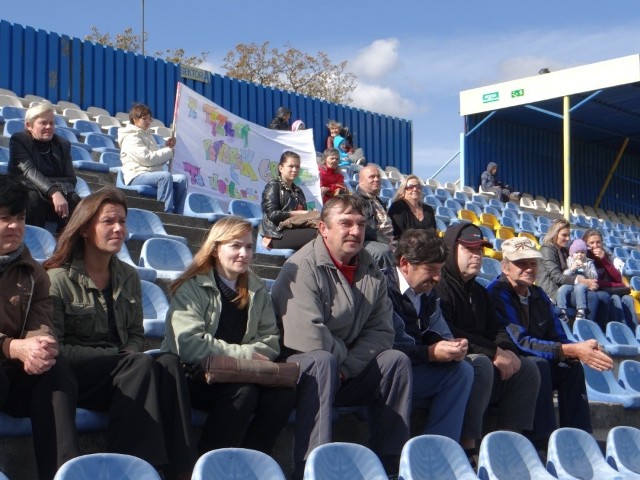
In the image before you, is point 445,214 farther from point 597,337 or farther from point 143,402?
point 143,402

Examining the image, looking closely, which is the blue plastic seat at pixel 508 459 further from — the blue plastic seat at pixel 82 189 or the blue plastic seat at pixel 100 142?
the blue plastic seat at pixel 100 142

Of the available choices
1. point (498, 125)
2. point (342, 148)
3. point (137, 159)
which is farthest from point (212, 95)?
point (137, 159)

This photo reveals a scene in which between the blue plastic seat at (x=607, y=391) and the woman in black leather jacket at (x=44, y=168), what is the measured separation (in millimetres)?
3188

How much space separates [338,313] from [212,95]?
39.7ft

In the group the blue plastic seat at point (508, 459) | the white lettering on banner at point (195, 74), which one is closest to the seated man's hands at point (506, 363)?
the blue plastic seat at point (508, 459)

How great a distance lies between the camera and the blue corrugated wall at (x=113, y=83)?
13203 millimetres

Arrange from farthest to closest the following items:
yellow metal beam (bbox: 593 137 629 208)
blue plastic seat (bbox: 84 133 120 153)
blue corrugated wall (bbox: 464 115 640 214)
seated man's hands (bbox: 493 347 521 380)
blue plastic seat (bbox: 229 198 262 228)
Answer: yellow metal beam (bbox: 593 137 629 208) < blue corrugated wall (bbox: 464 115 640 214) < blue plastic seat (bbox: 84 133 120 153) < blue plastic seat (bbox: 229 198 262 228) < seated man's hands (bbox: 493 347 521 380)

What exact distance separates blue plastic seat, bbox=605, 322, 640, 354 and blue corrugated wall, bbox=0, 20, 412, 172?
8.99 m

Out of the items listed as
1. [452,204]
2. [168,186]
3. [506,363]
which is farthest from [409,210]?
[452,204]

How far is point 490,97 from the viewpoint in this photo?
701 inches

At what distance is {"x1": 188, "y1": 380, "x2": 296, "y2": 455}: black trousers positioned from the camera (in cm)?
356

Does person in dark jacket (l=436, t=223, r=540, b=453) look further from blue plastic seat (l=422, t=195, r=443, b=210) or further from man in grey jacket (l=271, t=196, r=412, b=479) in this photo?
blue plastic seat (l=422, t=195, r=443, b=210)

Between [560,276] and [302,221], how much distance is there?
281cm

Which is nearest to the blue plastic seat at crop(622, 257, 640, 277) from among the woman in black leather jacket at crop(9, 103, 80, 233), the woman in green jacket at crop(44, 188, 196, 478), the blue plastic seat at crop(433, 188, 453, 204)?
the blue plastic seat at crop(433, 188, 453, 204)
